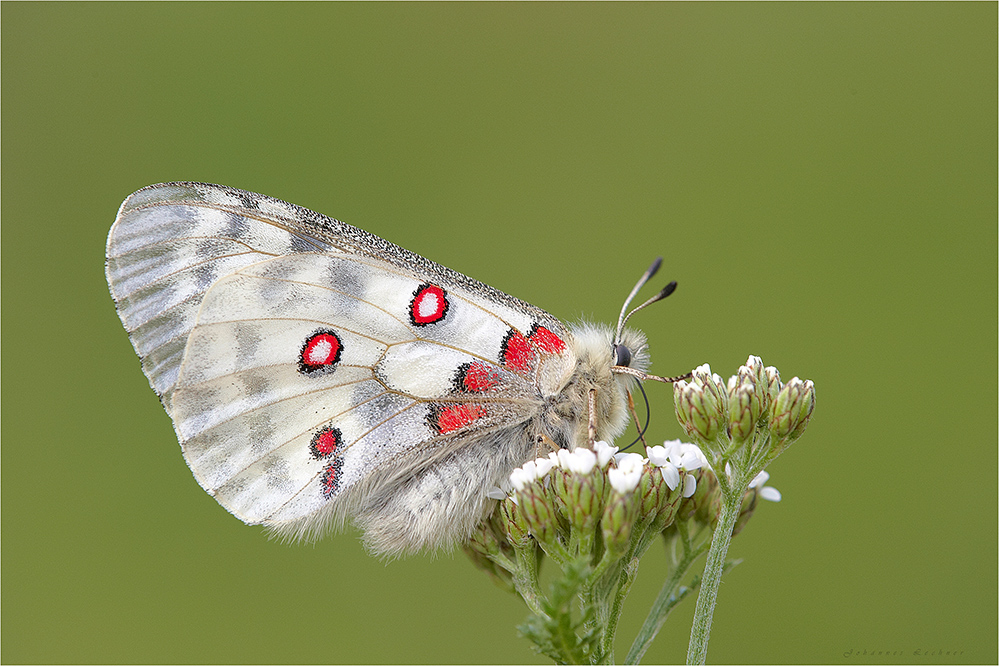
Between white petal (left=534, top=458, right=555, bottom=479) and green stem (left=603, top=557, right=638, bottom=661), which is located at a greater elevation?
white petal (left=534, top=458, right=555, bottom=479)

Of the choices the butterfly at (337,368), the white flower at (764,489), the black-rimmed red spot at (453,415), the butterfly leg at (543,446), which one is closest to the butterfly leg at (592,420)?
the butterfly at (337,368)

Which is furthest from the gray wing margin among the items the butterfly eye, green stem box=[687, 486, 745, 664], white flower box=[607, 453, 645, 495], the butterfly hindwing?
green stem box=[687, 486, 745, 664]

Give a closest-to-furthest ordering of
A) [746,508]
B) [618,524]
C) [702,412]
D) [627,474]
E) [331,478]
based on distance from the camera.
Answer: [618,524] → [627,474] → [702,412] → [331,478] → [746,508]

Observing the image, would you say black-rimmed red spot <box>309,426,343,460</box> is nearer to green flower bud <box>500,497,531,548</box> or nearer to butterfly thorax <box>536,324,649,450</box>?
green flower bud <box>500,497,531,548</box>

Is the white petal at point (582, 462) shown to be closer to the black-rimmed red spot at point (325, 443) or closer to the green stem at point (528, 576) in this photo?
the green stem at point (528, 576)

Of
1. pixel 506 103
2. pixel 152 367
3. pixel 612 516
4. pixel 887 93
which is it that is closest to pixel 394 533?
pixel 612 516

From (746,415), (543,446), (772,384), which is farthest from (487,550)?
(772,384)

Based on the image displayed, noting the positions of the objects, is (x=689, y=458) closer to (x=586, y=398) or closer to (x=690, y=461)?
(x=690, y=461)
